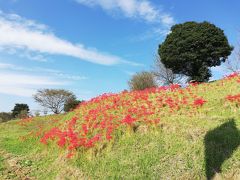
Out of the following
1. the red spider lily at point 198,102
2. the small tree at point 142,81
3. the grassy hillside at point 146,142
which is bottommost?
the grassy hillside at point 146,142

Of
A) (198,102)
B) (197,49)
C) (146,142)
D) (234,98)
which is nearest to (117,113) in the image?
(198,102)

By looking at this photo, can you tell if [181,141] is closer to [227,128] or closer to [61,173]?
[227,128]

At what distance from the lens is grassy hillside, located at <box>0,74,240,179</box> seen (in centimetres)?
1060

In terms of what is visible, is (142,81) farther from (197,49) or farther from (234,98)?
(234,98)

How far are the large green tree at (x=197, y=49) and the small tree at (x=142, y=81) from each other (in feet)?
19.1

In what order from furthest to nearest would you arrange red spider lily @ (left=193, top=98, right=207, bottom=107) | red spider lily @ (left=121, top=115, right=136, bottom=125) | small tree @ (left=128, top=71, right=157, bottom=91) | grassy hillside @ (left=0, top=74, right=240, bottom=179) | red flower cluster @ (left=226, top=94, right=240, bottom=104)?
small tree @ (left=128, top=71, right=157, bottom=91), red spider lily @ (left=193, top=98, right=207, bottom=107), red flower cluster @ (left=226, top=94, right=240, bottom=104), red spider lily @ (left=121, top=115, right=136, bottom=125), grassy hillside @ (left=0, top=74, right=240, bottom=179)

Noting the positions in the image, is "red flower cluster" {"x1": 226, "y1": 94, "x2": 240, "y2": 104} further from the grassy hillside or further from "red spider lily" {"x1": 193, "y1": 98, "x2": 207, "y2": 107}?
"red spider lily" {"x1": 193, "y1": 98, "x2": 207, "y2": 107}

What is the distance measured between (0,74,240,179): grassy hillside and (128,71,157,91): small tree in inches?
717

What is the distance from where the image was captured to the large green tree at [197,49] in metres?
30.2

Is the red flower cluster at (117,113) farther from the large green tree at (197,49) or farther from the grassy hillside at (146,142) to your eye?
the large green tree at (197,49)

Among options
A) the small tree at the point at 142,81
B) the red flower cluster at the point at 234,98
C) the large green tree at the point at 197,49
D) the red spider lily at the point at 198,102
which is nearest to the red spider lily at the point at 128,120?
the red spider lily at the point at 198,102

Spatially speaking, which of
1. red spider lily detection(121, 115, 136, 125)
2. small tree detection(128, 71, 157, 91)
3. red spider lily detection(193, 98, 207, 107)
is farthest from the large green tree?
red spider lily detection(121, 115, 136, 125)

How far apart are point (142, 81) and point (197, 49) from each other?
27.8 feet

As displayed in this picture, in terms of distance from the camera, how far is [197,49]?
100 ft
